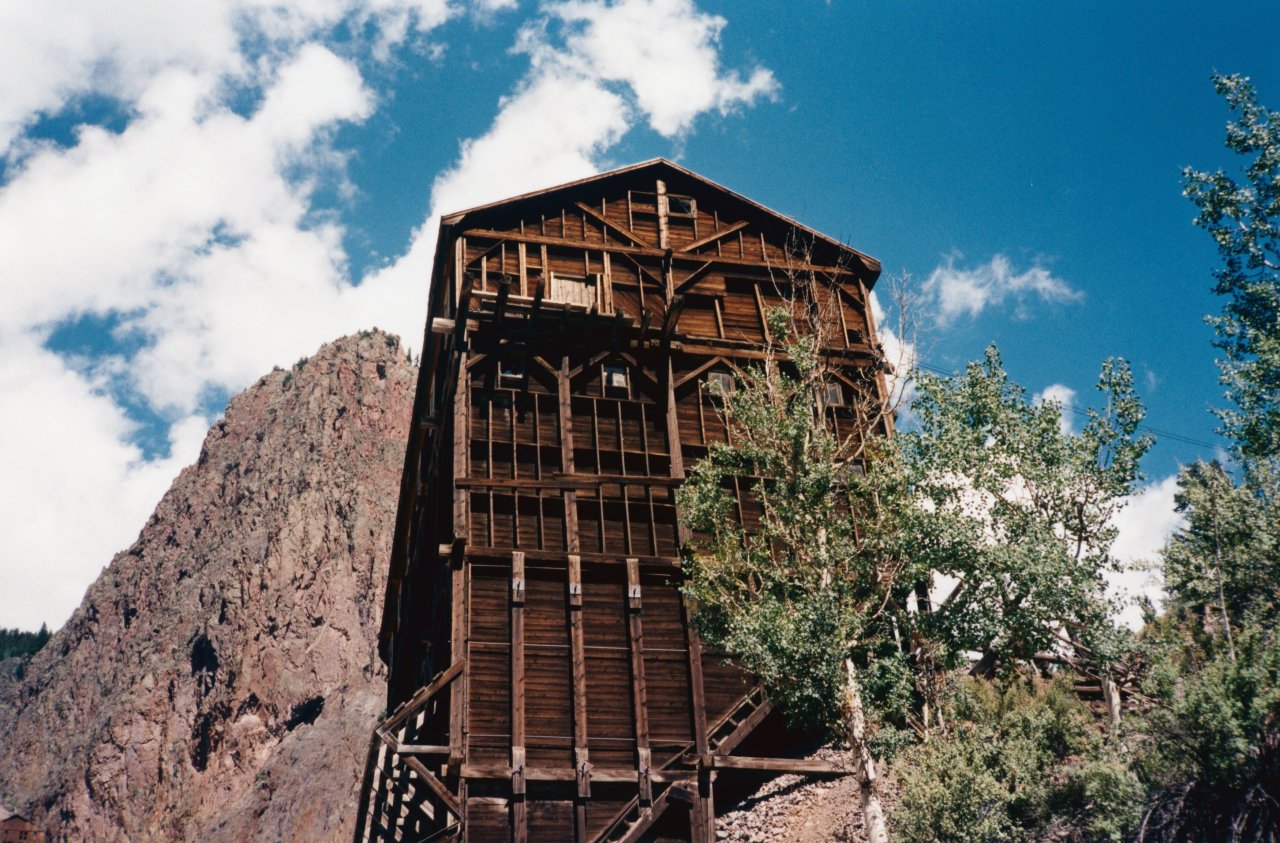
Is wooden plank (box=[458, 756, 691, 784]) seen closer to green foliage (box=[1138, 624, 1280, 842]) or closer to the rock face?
green foliage (box=[1138, 624, 1280, 842])

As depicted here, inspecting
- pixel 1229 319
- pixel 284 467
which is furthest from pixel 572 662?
pixel 284 467

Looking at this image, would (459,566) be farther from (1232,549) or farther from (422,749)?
(1232,549)

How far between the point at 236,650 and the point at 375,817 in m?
86.5

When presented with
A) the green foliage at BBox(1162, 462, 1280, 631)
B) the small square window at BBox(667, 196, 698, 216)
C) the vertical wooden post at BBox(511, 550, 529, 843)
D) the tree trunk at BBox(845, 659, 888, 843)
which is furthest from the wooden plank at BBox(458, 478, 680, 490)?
the green foliage at BBox(1162, 462, 1280, 631)

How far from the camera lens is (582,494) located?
28.7 m

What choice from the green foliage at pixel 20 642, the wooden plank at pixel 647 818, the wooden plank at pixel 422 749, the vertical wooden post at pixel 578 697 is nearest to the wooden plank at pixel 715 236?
the vertical wooden post at pixel 578 697

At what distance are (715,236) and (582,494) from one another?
419 inches

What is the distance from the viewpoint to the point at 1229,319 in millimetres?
21125

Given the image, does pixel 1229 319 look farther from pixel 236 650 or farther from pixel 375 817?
pixel 236 650

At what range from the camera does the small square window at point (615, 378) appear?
101ft

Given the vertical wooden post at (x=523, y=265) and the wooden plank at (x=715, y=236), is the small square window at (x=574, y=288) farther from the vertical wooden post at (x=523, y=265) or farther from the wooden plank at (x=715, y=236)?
the wooden plank at (x=715, y=236)

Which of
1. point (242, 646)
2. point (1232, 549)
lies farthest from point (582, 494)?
point (242, 646)

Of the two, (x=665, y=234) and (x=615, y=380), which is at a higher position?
(x=665, y=234)

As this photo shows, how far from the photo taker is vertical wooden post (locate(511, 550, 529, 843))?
24.5m
